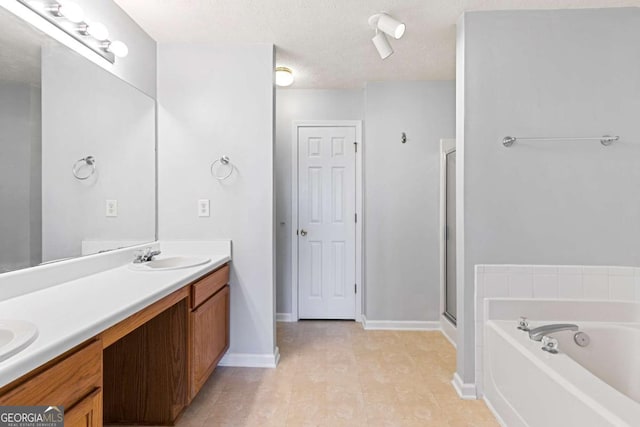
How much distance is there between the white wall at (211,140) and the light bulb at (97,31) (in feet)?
2.14

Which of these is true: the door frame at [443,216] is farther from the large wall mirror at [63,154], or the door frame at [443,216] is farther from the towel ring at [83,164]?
the towel ring at [83,164]

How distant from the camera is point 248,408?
6.31 ft

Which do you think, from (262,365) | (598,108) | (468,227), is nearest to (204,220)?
(262,365)

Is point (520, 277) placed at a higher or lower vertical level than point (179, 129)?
lower

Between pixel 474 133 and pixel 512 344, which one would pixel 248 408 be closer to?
pixel 512 344

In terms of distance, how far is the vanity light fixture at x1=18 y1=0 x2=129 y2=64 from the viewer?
4.97 feet

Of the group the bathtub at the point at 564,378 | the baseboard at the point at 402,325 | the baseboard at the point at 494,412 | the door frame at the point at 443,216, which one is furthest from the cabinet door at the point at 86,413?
the door frame at the point at 443,216

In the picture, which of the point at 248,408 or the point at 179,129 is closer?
the point at 248,408

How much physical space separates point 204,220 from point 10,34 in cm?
140

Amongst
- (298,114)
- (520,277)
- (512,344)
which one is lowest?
(512,344)

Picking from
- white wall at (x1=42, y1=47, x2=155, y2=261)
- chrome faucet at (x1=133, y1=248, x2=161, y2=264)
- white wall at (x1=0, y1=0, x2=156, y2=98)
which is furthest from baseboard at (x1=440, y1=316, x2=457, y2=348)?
white wall at (x1=0, y1=0, x2=156, y2=98)

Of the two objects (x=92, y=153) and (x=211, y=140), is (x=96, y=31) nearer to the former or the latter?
(x=92, y=153)

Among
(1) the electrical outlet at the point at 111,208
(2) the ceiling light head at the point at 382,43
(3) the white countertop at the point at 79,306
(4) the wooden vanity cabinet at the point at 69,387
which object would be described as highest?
(2) the ceiling light head at the point at 382,43

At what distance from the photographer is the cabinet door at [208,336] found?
72.1 inches
